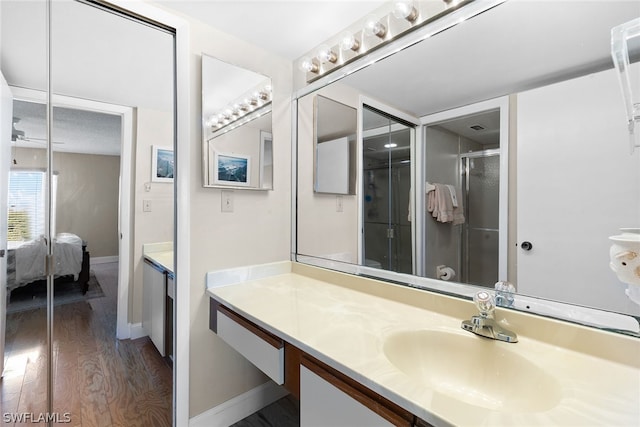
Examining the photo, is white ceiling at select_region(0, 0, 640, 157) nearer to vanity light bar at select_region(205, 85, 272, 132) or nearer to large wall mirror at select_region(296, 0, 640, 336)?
large wall mirror at select_region(296, 0, 640, 336)

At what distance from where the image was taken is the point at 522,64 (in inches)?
39.3

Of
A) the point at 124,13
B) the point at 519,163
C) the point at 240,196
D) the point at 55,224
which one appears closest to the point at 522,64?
the point at 519,163


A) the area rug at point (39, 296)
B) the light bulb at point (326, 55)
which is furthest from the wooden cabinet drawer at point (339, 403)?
the light bulb at point (326, 55)

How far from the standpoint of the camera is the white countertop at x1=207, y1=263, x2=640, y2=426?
60 cm

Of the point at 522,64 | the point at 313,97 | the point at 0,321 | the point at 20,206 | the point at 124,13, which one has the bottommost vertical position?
the point at 0,321

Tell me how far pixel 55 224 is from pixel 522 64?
2077mm

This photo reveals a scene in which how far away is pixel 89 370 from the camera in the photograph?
4.57 ft

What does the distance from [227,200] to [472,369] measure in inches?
55.5

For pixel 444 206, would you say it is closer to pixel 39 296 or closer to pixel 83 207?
pixel 83 207

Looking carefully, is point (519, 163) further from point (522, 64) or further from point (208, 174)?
point (208, 174)

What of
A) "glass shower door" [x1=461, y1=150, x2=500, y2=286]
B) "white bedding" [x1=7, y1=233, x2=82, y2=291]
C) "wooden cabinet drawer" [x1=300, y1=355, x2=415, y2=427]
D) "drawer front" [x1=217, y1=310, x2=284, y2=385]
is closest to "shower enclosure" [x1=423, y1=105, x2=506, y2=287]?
"glass shower door" [x1=461, y1=150, x2=500, y2=286]

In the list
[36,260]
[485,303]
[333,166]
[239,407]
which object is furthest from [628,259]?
[36,260]

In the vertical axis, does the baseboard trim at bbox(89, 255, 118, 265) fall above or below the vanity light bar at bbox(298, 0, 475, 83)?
below

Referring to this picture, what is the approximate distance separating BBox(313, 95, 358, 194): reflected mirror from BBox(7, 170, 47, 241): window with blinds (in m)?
1.40
